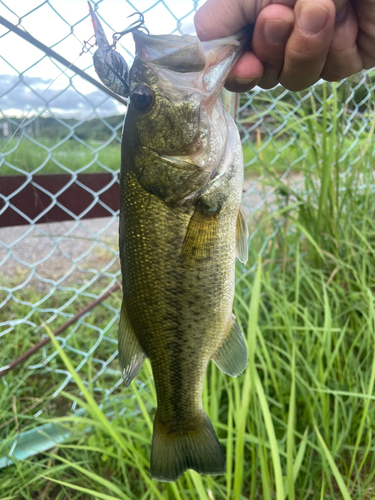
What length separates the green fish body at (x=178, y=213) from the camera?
816 mm

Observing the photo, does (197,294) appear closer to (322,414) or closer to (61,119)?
(322,414)

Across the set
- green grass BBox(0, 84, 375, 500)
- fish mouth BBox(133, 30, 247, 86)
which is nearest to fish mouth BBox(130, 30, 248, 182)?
fish mouth BBox(133, 30, 247, 86)

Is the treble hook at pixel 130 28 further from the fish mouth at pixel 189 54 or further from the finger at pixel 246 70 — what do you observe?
the finger at pixel 246 70

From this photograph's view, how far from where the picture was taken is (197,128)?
2.78 ft

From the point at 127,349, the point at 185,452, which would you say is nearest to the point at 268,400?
the point at 185,452

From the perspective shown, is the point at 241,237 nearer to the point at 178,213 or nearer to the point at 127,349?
the point at 178,213

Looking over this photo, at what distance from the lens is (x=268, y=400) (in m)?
1.50

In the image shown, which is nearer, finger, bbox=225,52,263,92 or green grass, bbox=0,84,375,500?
finger, bbox=225,52,263,92

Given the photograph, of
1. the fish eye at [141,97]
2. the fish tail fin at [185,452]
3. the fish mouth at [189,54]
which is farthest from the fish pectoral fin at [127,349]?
the fish mouth at [189,54]

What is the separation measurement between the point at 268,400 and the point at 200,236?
0.99 metres

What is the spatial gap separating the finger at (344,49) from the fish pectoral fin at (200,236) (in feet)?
2.07

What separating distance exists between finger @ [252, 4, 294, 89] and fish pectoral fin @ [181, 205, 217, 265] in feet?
1.47

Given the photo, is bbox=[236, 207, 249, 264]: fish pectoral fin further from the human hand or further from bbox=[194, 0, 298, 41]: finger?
bbox=[194, 0, 298, 41]: finger

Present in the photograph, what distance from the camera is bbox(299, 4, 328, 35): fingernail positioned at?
0.78m
